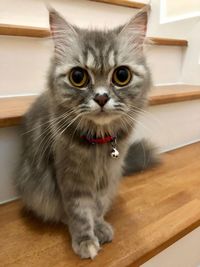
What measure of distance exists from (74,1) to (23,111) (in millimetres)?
823

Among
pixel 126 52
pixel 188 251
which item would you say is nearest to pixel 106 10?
pixel 126 52

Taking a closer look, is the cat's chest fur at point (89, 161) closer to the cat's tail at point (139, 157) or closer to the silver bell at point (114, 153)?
the silver bell at point (114, 153)

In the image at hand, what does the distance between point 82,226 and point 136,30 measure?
59 cm

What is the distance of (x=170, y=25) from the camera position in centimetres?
199

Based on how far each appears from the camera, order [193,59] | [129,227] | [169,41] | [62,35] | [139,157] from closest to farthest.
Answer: [62,35], [129,227], [139,157], [169,41], [193,59]

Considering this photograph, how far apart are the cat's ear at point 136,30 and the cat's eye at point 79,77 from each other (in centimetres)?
17

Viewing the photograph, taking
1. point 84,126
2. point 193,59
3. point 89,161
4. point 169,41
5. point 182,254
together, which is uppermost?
point 169,41

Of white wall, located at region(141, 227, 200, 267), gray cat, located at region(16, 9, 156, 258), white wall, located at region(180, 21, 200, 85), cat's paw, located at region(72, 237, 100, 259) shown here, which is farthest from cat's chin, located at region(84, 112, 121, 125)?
white wall, located at region(180, 21, 200, 85)

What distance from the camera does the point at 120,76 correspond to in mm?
760

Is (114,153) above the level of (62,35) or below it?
below

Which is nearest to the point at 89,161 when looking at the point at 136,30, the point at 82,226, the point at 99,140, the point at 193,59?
the point at 99,140

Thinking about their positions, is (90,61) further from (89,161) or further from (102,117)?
(89,161)

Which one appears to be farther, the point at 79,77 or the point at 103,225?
the point at 103,225

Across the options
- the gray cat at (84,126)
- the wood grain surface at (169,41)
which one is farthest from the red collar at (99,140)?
the wood grain surface at (169,41)
